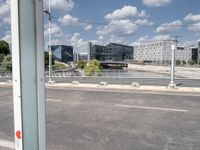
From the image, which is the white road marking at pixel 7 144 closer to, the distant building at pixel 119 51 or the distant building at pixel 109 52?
the distant building at pixel 109 52

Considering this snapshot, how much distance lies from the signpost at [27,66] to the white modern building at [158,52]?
9612 centimetres

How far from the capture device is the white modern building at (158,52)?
326 ft

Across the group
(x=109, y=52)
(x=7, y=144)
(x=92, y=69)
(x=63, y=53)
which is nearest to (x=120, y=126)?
(x=7, y=144)

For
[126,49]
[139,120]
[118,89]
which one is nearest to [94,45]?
[126,49]

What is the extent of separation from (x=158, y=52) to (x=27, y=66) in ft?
365

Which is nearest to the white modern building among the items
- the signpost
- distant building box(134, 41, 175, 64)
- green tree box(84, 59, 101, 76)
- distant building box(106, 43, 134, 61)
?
distant building box(134, 41, 175, 64)

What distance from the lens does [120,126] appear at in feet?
17.6

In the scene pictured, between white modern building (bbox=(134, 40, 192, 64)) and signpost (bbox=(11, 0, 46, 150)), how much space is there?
3784 inches

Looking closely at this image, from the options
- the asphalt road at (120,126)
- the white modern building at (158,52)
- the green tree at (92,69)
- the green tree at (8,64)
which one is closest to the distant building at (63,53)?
the green tree at (92,69)

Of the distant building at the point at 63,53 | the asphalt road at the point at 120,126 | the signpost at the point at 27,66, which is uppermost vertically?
the distant building at the point at 63,53

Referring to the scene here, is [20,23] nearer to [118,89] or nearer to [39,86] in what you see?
[39,86]

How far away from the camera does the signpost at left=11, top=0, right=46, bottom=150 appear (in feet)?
4.64

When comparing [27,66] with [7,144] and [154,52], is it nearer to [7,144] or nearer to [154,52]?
[7,144]

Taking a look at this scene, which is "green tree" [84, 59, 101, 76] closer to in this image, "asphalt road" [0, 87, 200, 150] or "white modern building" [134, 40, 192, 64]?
"asphalt road" [0, 87, 200, 150]
